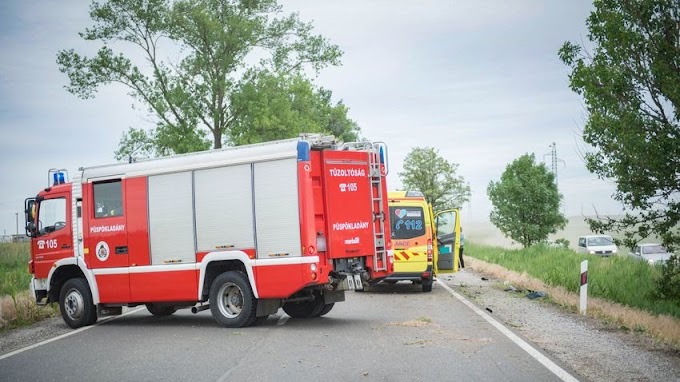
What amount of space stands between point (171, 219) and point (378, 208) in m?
3.66

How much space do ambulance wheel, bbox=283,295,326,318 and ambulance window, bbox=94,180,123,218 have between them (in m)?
3.55

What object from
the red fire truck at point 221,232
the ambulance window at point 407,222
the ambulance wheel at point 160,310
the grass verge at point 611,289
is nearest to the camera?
the grass verge at point 611,289

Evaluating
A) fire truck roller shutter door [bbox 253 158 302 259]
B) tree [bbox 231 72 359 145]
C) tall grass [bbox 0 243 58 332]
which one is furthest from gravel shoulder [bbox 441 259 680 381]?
tree [bbox 231 72 359 145]

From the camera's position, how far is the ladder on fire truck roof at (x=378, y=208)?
555 inches

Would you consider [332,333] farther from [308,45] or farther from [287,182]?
[308,45]

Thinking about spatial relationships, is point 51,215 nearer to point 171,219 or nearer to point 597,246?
point 171,219

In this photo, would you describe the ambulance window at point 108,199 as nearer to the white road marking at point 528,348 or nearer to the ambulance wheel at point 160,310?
the ambulance wheel at point 160,310

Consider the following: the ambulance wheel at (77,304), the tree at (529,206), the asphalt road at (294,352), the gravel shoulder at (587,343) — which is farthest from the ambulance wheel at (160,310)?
the tree at (529,206)

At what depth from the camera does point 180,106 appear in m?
40.7

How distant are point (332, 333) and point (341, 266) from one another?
152 cm

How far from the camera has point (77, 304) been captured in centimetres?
1466

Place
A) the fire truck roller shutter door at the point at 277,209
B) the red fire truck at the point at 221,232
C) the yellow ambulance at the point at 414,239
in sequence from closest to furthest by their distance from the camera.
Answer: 1. the fire truck roller shutter door at the point at 277,209
2. the red fire truck at the point at 221,232
3. the yellow ambulance at the point at 414,239

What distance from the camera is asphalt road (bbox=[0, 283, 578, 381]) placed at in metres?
8.52

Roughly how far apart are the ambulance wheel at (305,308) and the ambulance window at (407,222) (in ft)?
19.5
